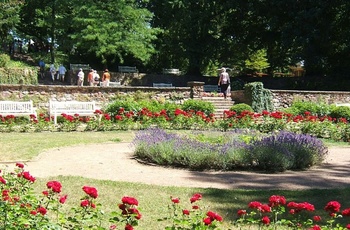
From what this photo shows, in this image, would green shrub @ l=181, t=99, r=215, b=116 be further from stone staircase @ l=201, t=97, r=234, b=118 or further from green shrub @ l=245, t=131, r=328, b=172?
green shrub @ l=245, t=131, r=328, b=172

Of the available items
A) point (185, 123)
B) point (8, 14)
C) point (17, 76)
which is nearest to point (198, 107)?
point (185, 123)

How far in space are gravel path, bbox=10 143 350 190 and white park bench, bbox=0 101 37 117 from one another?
545cm

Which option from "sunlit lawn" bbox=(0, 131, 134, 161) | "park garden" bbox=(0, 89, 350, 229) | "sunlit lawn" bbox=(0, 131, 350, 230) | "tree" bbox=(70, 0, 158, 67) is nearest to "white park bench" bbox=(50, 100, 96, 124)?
"park garden" bbox=(0, 89, 350, 229)

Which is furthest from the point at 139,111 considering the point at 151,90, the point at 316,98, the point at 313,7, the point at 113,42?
the point at 313,7

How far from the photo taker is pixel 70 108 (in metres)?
15.8

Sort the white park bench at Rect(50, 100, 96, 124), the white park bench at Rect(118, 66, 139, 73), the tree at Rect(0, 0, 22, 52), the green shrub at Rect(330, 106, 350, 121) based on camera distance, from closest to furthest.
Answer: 1. the white park bench at Rect(50, 100, 96, 124)
2. the green shrub at Rect(330, 106, 350, 121)
3. the tree at Rect(0, 0, 22, 52)
4. the white park bench at Rect(118, 66, 139, 73)

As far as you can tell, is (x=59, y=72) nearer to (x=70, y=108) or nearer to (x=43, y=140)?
(x=70, y=108)

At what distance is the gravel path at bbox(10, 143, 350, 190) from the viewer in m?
7.40

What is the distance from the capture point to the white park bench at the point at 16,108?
1482 centimetres

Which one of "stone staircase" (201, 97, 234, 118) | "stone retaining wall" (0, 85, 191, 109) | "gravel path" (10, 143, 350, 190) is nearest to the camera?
"gravel path" (10, 143, 350, 190)

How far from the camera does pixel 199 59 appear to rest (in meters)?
33.8

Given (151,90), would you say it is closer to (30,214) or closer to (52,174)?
(52,174)

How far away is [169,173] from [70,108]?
836cm

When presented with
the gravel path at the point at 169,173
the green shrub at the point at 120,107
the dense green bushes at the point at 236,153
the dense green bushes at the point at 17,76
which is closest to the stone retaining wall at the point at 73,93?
the green shrub at the point at 120,107
